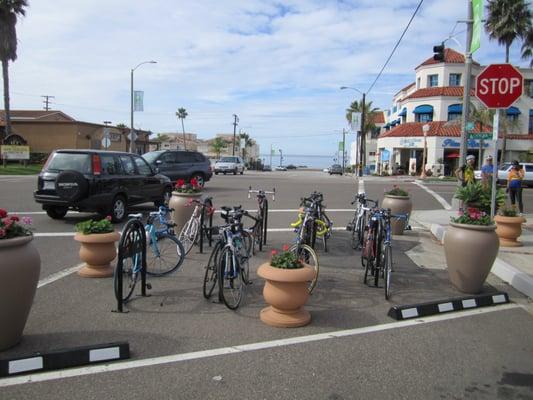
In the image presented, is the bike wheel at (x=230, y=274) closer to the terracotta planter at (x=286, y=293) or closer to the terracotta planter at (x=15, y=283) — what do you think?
the terracotta planter at (x=286, y=293)

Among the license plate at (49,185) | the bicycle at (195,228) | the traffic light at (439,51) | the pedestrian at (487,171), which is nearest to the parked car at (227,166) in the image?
the traffic light at (439,51)

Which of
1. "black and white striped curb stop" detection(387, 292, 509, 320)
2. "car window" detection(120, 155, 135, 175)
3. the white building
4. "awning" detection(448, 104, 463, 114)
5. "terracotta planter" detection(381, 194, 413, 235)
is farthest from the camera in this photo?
"awning" detection(448, 104, 463, 114)

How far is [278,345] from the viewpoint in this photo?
4.86 meters

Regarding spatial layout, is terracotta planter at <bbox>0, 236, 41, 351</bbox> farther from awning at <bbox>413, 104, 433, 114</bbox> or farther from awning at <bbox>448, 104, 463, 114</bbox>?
awning at <bbox>413, 104, 433, 114</bbox>

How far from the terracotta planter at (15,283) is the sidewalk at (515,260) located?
6.23 meters

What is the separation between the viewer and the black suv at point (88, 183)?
36.6 feet

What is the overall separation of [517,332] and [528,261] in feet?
12.4

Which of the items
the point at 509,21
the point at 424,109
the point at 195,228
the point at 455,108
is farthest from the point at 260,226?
the point at 509,21

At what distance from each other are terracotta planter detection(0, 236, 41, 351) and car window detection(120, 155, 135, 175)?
863 centimetres

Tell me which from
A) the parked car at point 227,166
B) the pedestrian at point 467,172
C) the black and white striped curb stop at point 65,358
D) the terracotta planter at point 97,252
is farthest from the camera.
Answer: the parked car at point 227,166

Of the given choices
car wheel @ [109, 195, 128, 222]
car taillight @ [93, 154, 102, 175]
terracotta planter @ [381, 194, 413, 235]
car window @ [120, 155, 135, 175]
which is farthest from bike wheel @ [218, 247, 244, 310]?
car window @ [120, 155, 135, 175]

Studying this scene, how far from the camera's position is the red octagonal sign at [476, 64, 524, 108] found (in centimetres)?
878

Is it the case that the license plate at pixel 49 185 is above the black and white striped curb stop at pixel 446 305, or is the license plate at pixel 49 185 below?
above

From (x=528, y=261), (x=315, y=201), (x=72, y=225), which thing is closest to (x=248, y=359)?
(x=315, y=201)
